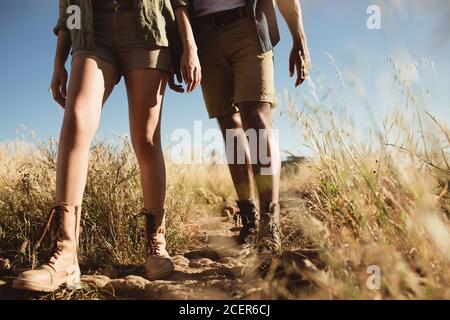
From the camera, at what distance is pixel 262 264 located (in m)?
1.97

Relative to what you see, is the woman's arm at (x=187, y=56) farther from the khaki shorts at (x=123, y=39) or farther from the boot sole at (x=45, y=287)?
the boot sole at (x=45, y=287)

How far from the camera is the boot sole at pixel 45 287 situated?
1624 millimetres

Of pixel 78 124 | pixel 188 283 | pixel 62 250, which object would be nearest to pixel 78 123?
pixel 78 124

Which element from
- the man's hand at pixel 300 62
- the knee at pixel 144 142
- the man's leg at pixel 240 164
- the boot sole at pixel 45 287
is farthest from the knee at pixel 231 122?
the boot sole at pixel 45 287

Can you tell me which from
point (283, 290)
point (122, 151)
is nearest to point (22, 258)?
point (122, 151)

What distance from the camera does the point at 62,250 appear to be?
5.83ft

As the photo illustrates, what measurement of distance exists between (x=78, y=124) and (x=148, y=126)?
36 cm

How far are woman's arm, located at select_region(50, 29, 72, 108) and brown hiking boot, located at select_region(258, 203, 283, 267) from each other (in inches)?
49.4

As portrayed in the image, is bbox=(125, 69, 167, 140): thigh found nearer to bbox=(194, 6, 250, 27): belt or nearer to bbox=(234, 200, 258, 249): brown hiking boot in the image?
bbox=(194, 6, 250, 27): belt

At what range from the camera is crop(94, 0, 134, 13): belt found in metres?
2.02

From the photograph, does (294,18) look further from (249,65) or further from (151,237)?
(151,237)

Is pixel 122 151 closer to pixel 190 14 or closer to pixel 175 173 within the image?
pixel 175 173

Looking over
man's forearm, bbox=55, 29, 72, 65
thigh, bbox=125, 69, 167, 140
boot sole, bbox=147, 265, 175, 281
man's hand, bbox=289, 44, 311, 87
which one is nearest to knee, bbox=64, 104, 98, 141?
thigh, bbox=125, 69, 167, 140
